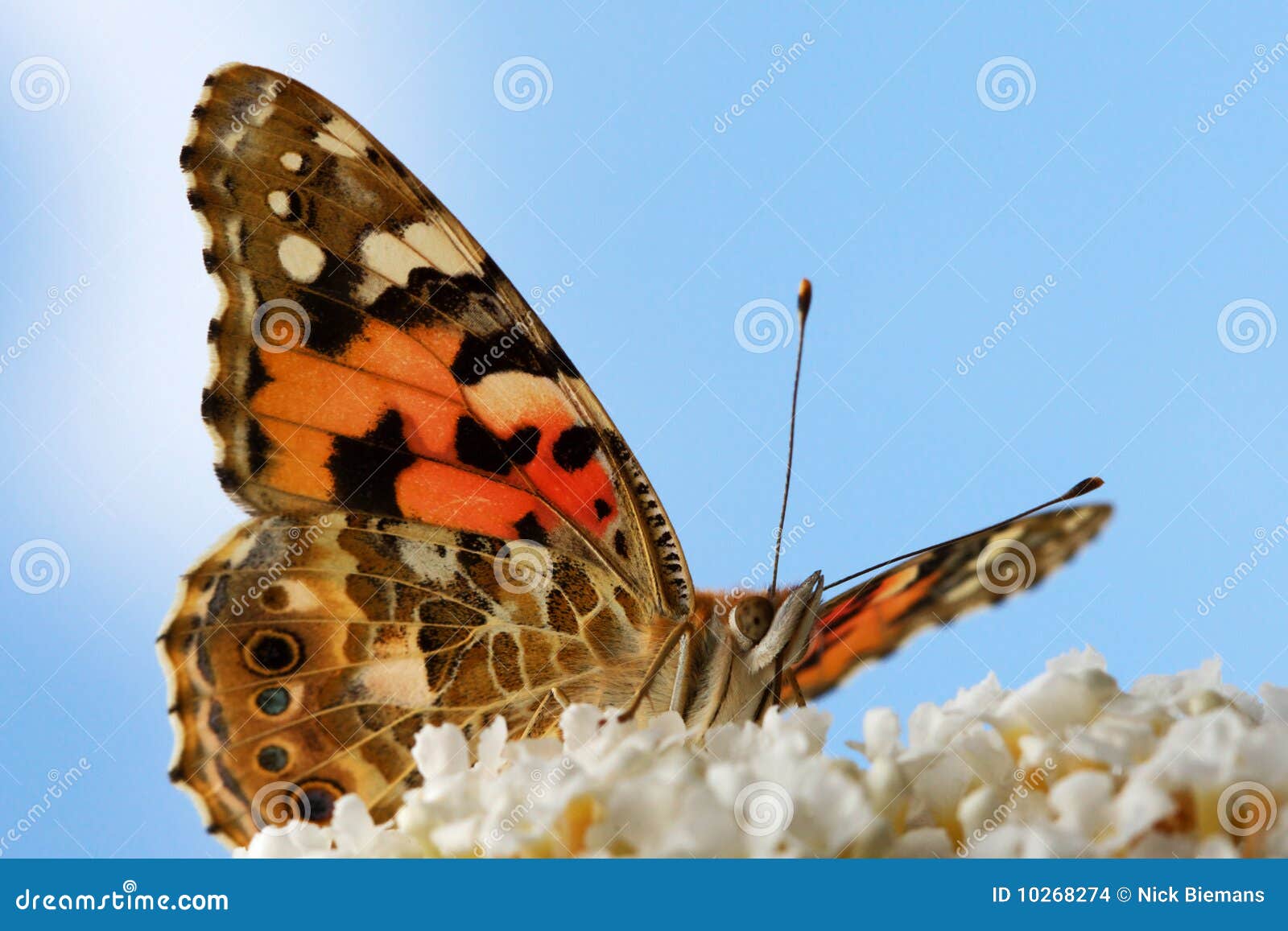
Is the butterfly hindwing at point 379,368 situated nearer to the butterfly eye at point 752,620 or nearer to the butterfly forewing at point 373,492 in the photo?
the butterfly forewing at point 373,492

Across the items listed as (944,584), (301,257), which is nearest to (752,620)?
(944,584)

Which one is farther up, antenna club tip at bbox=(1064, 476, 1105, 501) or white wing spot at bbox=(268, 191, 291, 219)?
antenna club tip at bbox=(1064, 476, 1105, 501)

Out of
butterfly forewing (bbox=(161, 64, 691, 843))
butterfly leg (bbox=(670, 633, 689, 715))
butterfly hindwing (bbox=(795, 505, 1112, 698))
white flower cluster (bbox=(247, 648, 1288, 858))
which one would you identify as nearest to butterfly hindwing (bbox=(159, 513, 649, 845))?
butterfly forewing (bbox=(161, 64, 691, 843))

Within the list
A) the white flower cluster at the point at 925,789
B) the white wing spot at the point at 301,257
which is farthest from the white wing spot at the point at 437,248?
the white flower cluster at the point at 925,789

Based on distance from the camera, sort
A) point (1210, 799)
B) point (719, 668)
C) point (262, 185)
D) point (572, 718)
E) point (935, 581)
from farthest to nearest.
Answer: point (935, 581), point (262, 185), point (719, 668), point (572, 718), point (1210, 799)

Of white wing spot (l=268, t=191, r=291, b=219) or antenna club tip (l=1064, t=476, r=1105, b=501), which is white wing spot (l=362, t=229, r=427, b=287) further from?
antenna club tip (l=1064, t=476, r=1105, b=501)

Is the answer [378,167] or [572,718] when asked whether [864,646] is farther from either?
[378,167]

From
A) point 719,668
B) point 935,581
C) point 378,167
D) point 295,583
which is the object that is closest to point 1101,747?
point 719,668

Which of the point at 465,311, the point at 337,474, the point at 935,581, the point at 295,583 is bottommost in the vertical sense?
the point at 295,583

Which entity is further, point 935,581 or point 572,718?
point 935,581
